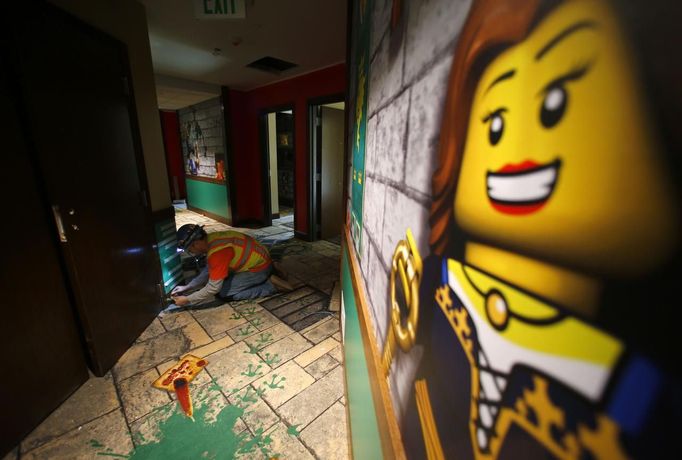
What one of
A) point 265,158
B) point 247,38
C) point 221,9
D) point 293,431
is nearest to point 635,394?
point 293,431

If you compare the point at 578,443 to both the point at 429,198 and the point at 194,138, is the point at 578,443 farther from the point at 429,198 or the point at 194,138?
the point at 194,138

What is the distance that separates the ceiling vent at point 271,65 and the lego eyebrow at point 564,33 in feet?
13.4

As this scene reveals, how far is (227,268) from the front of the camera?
2.59m

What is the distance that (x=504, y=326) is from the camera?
0.33m

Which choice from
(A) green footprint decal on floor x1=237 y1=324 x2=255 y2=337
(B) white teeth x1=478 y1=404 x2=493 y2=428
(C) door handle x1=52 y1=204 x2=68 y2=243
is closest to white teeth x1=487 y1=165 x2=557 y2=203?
(B) white teeth x1=478 y1=404 x2=493 y2=428

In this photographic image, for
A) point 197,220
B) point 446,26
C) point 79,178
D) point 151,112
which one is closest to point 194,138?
point 197,220

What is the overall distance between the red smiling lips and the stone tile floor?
1.67m

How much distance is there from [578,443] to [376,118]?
103cm

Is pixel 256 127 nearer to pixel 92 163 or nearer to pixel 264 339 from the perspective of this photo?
pixel 92 163

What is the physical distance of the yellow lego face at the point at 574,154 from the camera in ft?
0.60

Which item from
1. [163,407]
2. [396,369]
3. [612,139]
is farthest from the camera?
[163,407]

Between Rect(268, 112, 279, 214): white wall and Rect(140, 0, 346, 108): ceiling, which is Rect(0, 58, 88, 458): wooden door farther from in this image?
Rect(268, 112, 279, 214): white wall

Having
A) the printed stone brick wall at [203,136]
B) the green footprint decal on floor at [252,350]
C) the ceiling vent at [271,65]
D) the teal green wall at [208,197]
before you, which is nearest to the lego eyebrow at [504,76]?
the green footprint decal on floor at [252,350]

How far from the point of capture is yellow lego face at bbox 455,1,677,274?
184 millimetres
